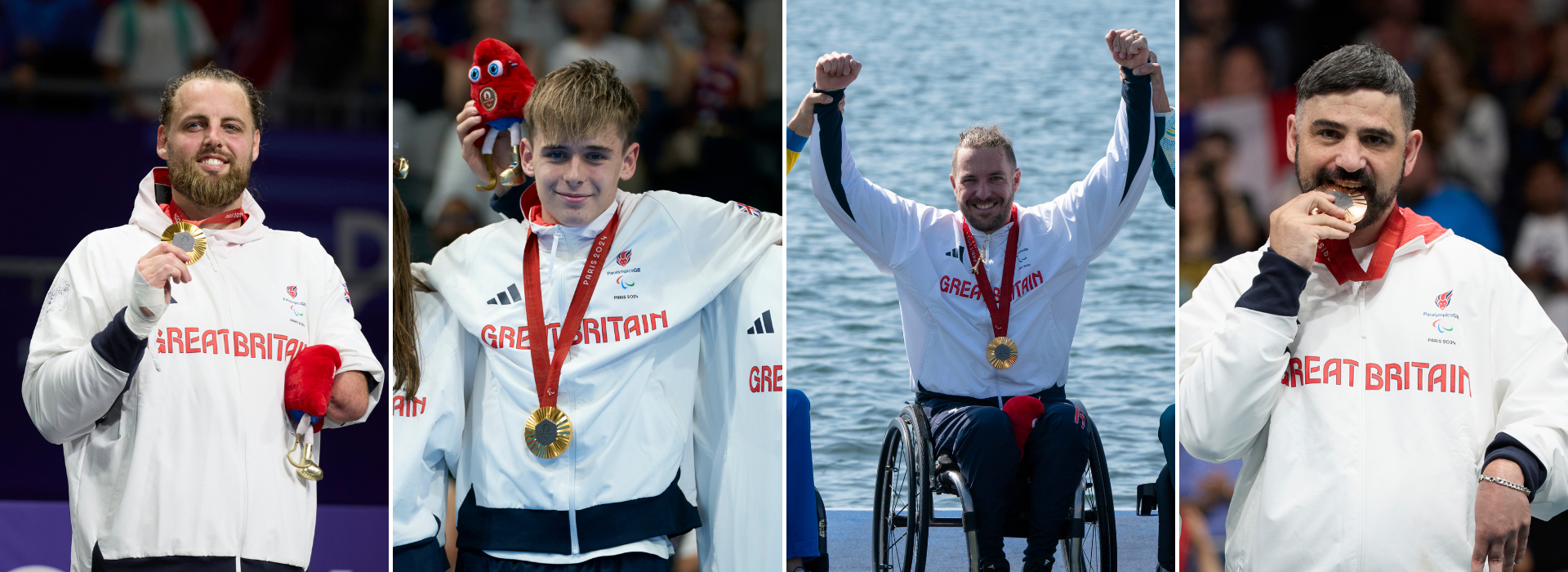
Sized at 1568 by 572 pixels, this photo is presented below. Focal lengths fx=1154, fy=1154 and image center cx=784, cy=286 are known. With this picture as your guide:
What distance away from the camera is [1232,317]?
221 cm

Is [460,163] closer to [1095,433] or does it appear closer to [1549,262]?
[1095,433]

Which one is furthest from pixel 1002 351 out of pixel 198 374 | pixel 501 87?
pixel 198 374

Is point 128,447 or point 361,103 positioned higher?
point 361,103

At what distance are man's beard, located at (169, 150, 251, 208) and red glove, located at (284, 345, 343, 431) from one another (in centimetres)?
40

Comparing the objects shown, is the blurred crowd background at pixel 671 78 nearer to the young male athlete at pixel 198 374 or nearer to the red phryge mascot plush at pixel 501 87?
the red phryge mascot plush at pixel 501 87

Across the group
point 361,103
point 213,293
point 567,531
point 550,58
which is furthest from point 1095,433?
point 361,103

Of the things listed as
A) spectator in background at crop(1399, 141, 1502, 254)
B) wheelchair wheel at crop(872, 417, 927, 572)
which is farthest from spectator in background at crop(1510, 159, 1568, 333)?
wheelchair wheel at crop(872, 417, 927, 572)

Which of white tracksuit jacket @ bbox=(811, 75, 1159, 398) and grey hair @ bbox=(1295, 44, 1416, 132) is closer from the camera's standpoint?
grey hair @ bbox=(1295, 44, 1416, 132)

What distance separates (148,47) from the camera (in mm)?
3646

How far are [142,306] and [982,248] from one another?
189 centimetres

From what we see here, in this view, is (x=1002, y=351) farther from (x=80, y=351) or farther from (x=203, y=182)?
(x=80, y=351)

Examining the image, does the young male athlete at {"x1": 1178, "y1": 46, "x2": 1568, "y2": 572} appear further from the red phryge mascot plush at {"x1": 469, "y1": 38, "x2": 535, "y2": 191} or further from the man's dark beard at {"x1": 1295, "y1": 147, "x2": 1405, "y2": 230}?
the red phryge mascot plush at {"x1": 469, "y1": 38, "x2": 535, "y2": 191}

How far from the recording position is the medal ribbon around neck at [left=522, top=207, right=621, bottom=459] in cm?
259

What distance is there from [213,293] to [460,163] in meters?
0.63
